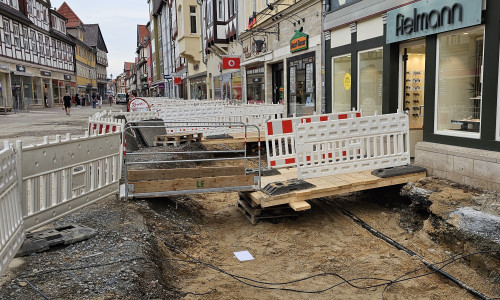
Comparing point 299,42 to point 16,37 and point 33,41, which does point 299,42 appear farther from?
point 33,41

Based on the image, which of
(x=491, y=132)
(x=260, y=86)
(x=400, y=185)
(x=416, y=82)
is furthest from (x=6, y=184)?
(x=260, y=86)

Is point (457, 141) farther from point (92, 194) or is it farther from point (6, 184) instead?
point (6, 184)

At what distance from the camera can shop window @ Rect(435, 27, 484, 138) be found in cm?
720

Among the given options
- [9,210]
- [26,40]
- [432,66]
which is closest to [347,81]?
[432,66]

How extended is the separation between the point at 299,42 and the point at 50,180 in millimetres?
11745

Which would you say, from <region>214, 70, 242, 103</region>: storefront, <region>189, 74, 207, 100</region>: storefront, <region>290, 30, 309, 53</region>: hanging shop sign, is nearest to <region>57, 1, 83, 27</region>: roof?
<region>189, 74, 207, 100</region>: storefront

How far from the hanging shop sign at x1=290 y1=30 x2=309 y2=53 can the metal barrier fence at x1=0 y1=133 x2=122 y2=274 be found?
9659mm

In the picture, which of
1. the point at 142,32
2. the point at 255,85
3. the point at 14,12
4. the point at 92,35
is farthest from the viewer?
the point at 142,32

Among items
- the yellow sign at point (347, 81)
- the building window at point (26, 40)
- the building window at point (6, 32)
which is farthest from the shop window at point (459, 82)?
the building window at point (26, 40)

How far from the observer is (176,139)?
13.1 meters

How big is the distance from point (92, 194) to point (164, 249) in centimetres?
152

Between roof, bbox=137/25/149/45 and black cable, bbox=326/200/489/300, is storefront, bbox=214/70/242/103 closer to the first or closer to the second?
black cable, bbox=326/200/489/300

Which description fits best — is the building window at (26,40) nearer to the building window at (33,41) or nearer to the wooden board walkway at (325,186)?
the building window at (33,41)

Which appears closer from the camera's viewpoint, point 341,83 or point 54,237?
point 54,237
